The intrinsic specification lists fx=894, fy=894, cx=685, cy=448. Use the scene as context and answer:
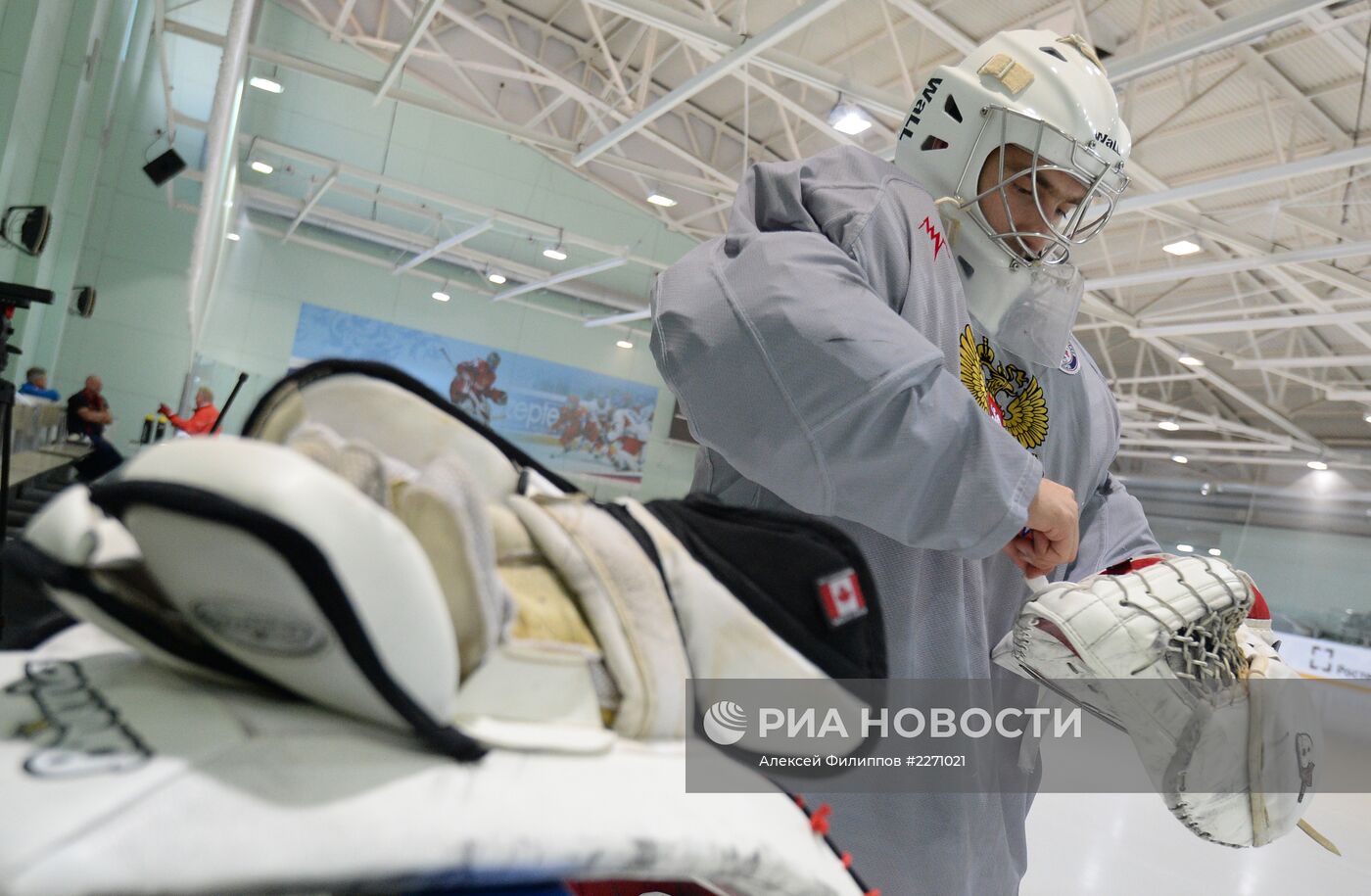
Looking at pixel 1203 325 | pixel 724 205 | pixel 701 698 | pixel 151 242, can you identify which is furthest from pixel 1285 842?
pixel 151 242

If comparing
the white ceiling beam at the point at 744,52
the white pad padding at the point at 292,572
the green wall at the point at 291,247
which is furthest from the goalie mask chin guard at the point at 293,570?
the green wall at the point at 291,247

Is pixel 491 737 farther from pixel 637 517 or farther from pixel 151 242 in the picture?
pixel 151 242

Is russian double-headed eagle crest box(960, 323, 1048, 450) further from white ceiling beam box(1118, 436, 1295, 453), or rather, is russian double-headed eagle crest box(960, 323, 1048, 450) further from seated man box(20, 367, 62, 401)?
white ceiling beam box(1118, 436, 1295, 453)

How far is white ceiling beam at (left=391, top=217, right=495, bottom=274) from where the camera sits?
38.4ft

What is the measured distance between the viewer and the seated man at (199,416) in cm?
603

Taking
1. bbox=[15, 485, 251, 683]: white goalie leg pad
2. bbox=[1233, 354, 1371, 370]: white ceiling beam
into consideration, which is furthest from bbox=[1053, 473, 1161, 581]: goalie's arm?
bbox=[1233, 354, 1371, 370]: white ceiling beam

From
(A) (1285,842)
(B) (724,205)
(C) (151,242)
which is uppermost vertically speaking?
(B) (724,205)

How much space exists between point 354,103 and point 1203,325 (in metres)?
10.3

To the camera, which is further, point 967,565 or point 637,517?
point 967,565

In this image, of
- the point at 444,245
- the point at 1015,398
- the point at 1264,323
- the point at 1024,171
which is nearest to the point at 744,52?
the point at 1024,171

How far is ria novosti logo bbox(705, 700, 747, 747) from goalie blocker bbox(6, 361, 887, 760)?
13 millimetres

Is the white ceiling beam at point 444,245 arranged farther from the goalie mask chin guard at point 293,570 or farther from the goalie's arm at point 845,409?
the goalie mask chin guard at point 293,570

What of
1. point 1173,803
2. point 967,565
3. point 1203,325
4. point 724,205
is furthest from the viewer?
point 724,205

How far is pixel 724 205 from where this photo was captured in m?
11.8
